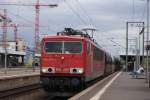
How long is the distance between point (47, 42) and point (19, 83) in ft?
48.6

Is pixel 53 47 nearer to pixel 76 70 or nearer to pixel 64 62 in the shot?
pixel 64 62

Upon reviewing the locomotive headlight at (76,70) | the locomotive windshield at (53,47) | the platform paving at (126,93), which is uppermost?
the locomotive windshield at (53,47)

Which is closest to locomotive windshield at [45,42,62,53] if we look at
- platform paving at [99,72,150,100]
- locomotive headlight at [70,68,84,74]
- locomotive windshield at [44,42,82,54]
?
locomotive windshield at [44,42,82,54]

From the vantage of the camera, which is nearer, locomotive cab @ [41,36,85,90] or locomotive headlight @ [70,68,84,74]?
locomotive cab @ [41,36,85,90]

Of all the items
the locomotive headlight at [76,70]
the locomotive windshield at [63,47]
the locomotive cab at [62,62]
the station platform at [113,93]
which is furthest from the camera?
the locomotive windshield at [63,47]

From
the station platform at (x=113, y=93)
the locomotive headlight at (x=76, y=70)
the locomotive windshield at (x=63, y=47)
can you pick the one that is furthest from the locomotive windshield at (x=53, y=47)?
the station platform at (x=113, y=93)

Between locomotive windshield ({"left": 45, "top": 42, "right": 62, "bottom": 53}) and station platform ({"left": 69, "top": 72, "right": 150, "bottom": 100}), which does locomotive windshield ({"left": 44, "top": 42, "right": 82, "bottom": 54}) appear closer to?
locomotive windshield ({"left": 45, "top": 42, "right": 62, "bottom": 53})

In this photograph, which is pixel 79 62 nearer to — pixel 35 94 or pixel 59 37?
pixel 59 37

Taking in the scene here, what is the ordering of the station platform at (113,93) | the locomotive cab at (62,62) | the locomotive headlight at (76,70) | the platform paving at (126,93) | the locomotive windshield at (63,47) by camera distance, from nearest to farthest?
1. the station platform at (113,93)
2. the platform paving at (126,93)
3. the locomotive cab at (62,62)
4. the locomotive headlight at (76,70)
5. the locomotive windshield at (63,47)

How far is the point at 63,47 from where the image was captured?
23.5 meters

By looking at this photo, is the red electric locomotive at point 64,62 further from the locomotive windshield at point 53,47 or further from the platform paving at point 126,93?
the platform paving at point 126,93

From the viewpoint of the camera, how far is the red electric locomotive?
22.7 meters

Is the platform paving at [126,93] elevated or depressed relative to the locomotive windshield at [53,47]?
depressed

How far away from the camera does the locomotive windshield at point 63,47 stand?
923 inches
